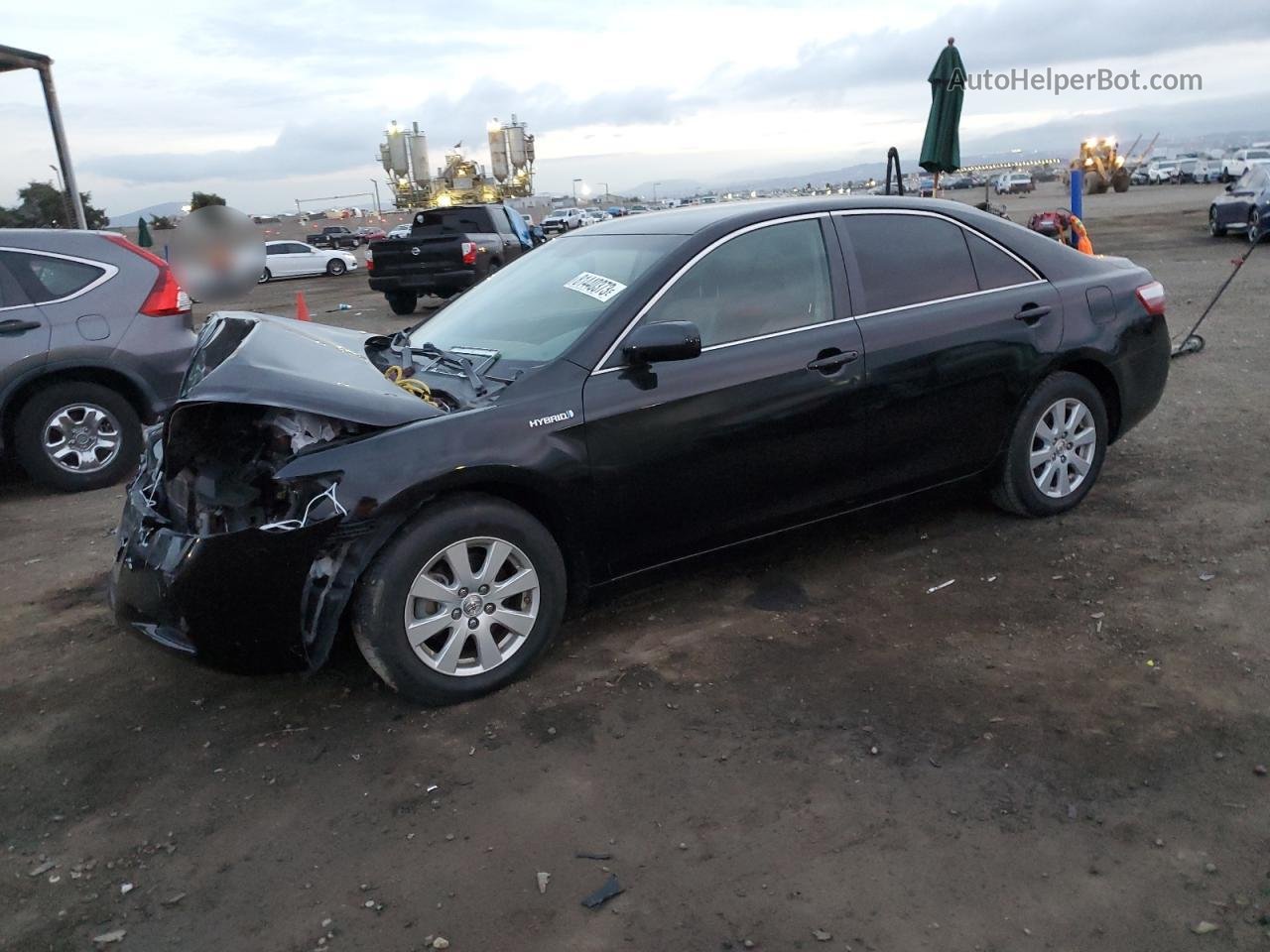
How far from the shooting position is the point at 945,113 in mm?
11625

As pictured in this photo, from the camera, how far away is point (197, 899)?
2820mm

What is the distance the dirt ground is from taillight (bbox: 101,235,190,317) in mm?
2592

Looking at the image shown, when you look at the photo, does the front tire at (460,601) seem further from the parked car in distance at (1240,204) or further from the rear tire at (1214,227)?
the rear tire at (1214,227)

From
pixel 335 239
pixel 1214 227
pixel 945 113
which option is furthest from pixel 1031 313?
pixel 335 239

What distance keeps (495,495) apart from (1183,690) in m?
2.49

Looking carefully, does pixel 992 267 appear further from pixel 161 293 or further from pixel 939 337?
pixel 161 293

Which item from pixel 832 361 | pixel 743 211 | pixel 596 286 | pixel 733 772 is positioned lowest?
pixel 733 772

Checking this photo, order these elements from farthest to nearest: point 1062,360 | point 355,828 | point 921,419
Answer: point 1062,360
point 921,419
point 355,828

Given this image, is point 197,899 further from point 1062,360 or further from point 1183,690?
point 1062,360

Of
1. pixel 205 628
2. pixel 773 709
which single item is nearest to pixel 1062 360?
pixel 773 709

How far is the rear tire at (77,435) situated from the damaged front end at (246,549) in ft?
11.7

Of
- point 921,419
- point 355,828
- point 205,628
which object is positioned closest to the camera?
point 355,828

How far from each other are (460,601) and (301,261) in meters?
32.1

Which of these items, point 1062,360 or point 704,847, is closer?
point 704,847
